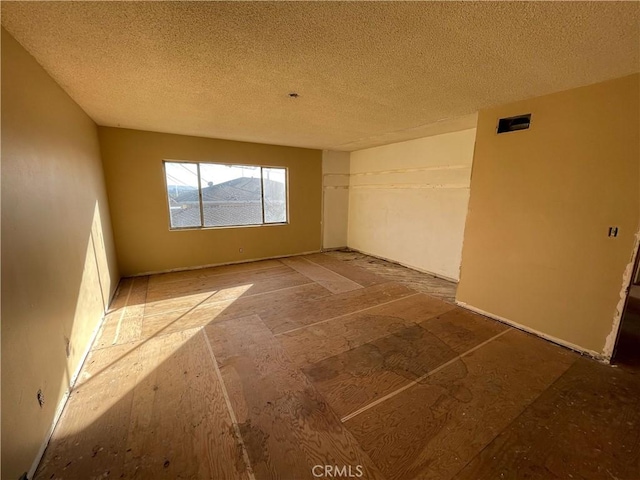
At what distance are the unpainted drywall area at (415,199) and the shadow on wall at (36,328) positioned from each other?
468cm

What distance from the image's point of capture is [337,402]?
1.79 metres

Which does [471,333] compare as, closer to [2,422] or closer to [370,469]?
[370,469]

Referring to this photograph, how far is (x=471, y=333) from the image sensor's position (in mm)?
2670

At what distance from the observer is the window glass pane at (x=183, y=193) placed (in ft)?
14.3

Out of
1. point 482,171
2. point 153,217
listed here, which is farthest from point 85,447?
point 482,171

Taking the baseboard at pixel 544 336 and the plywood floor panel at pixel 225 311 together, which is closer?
the baseboard at pixel 544 336

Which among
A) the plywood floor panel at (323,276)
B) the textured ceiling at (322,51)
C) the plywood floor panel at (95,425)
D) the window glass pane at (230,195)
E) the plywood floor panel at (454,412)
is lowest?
the plywood floor panel at (95,425)

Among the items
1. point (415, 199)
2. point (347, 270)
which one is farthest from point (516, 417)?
point (415, 199)

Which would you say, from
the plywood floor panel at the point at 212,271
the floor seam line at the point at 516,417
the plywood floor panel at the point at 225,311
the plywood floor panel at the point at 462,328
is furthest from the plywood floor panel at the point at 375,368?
the plywood floor panel at the point at 212,271

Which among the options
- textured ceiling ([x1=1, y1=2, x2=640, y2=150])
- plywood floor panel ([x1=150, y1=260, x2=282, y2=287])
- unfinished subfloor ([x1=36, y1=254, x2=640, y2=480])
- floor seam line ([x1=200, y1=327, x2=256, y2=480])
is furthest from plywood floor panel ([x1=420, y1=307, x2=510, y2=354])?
plywood floor panel ([x1=150, y1=260, x2=282, y2=287])

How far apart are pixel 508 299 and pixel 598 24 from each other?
2.40 meters

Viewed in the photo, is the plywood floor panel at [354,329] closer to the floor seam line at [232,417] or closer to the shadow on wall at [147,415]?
the floor seam line at [232,417]

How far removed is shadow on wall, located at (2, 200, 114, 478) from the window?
87.6 inches

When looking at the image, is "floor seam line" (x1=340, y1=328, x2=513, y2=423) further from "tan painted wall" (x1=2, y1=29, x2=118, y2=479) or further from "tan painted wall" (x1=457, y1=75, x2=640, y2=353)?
"tan painted wall" (x1=2, y1=29, x2=118, y2=479)
